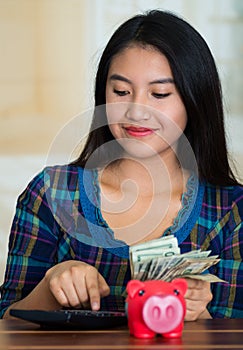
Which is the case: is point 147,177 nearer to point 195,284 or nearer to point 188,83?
point 188,83

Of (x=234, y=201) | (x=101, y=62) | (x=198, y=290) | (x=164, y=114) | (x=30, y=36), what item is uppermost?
(x=30, y=36)

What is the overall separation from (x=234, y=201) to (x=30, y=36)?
3.39 m

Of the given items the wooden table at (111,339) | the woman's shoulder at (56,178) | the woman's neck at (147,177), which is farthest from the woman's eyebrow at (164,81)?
the wooden table at (111,339)

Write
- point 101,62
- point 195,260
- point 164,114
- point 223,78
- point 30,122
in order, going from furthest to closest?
point 30,122 < point 223,78 < point 101,62 < point 164,114 < point 195,260

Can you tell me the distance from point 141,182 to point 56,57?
10.7ft

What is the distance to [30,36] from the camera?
5.45 meters

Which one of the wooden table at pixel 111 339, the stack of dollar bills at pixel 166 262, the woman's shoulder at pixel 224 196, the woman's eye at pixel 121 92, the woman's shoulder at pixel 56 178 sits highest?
the woman's eye at pixel 121 92

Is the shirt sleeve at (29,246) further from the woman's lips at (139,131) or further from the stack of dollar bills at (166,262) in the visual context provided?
the stack of dollar bills at (166,262)

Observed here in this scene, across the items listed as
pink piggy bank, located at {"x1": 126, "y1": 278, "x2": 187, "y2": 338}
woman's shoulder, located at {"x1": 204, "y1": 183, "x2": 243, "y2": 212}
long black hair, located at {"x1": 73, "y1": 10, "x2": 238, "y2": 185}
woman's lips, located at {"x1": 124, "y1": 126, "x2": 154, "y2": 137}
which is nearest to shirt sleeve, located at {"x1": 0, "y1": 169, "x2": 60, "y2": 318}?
long black hair, located at {"x1": 73, "y1": 10, "x2": 238, "y2": 185}

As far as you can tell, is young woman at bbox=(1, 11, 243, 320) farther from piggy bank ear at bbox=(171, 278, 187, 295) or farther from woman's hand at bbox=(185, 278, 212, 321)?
piggy bank ear at bbox=(171, 278, 187, 295)

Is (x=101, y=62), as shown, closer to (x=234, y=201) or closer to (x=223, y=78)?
(x=234, y=201)

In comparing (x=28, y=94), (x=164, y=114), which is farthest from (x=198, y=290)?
(x=28, y=94)

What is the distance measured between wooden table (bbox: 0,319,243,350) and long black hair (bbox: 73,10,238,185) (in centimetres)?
69

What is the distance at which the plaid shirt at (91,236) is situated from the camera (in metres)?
2.19
